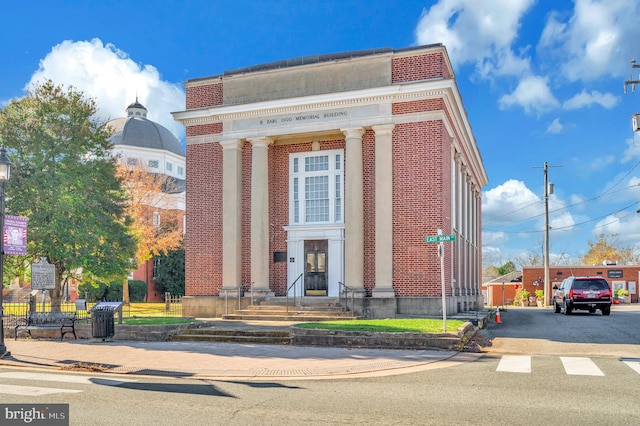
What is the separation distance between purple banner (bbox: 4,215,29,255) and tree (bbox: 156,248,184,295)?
36.4m

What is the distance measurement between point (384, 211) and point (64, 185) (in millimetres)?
12615

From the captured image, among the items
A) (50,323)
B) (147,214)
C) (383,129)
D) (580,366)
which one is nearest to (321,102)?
(383,129)

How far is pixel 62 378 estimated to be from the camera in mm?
10438

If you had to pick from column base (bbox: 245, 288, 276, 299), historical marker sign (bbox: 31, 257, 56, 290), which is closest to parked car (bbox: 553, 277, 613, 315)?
column base (bbox: 245, 288, 276, 299)

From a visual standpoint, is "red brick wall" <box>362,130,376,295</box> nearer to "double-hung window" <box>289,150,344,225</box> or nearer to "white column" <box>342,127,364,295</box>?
"white column" <box>342,127,364,295</box>

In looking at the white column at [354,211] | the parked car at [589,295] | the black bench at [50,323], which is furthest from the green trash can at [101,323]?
the parked car at [589,295]

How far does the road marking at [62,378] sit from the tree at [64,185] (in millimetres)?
12847

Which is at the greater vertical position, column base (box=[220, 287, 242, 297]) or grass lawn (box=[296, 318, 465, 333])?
column base (box=[220, 287, 242, 297])

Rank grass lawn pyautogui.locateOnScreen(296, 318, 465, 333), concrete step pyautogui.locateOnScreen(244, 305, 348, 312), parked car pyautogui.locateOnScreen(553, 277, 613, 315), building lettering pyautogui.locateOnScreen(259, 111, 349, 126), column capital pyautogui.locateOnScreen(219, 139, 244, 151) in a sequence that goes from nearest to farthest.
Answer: grass lawn pyautogui.locateOnScreen(296, 318, 465, 333), concrete step pyautogui.locateOnScreen(244, 305, 348, 312), building lettering pyautogui.locateOnScreen(259, 111, 349, 126), column capital pyautogui.locateOnScreen(219, 139, 244, 151), parked car pyautogui.locateOnScreen(553, 277, 613, 315)

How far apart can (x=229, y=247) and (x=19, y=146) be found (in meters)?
9.23

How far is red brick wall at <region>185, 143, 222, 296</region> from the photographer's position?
25000 millimetres

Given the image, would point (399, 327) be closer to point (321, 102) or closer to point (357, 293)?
point (357, 293)

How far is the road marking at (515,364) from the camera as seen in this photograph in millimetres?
11078

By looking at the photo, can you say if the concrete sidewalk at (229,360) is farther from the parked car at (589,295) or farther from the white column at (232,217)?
the parked car at (589,295)
